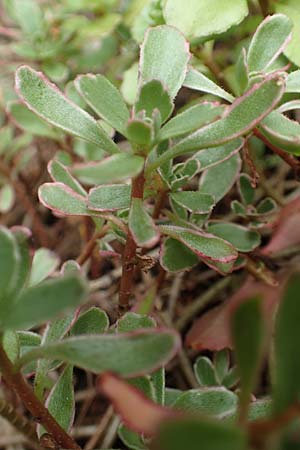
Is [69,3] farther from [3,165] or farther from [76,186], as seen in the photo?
[76,186]

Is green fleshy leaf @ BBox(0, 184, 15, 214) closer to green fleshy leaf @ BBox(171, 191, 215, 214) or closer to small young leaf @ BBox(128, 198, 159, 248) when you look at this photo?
green fleshy leaf @ BBox(171, 191, 215, 214)

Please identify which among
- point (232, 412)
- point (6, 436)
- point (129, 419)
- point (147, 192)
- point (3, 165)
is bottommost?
point (6, 436)

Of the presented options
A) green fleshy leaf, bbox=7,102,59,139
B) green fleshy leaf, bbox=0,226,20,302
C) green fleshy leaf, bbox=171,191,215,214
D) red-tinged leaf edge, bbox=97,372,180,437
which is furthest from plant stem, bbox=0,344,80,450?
green fleshy leaf, bbox=7,102,59,139

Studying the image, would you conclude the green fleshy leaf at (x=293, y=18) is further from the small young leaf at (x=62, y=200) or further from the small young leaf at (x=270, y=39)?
the small young leaf at (x=62, y=200)

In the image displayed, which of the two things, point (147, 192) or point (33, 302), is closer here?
point (33, 302)

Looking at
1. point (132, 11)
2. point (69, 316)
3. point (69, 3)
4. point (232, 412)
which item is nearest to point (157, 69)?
point (69, 316)

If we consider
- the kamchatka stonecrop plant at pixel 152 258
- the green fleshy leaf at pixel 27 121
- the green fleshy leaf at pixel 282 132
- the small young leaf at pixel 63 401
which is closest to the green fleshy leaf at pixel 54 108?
the kamchatka stonecrop plant at pixel 152 258
